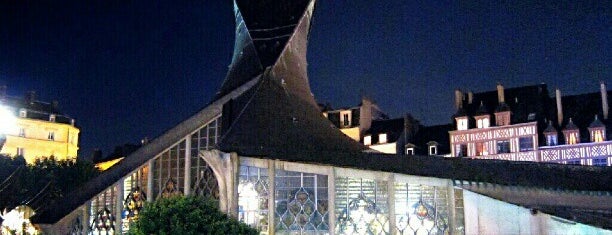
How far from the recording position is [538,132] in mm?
51438

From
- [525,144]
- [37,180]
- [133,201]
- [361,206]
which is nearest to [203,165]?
[133,201]

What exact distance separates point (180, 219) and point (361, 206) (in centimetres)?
760

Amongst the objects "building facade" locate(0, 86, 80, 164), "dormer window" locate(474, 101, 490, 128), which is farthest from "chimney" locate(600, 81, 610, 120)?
"building facade" locate(0, 86, 80, 164)

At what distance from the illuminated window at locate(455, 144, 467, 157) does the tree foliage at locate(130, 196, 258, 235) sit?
1386 inches

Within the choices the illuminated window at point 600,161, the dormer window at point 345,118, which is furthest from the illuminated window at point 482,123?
the dormer window at point 345,118

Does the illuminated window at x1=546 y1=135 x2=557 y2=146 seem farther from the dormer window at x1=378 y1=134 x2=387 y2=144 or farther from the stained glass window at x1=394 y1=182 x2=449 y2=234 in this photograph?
the stained glass window at x1=394 y1=182 x2=449 y2=234

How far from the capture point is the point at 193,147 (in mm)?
32094

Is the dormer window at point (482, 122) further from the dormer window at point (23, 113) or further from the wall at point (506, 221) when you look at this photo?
the dormer window at point (23, 113)

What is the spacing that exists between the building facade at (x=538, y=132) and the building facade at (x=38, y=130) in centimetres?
3564

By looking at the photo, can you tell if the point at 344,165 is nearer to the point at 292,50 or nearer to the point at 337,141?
the point at 337,141

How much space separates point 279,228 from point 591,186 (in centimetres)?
1068

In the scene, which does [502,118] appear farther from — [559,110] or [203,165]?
[203,165]

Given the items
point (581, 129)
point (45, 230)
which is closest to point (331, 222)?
point (45, 230)

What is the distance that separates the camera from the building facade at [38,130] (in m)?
67.4
